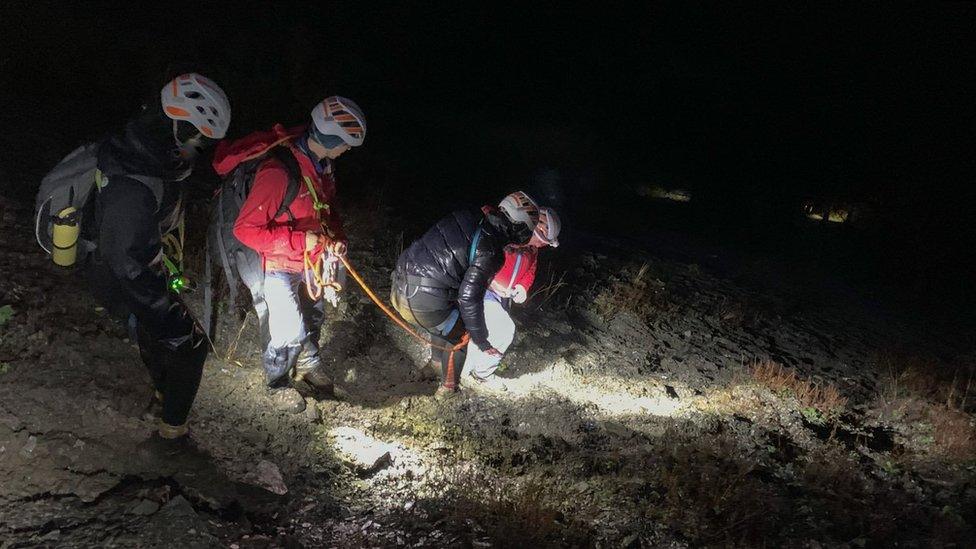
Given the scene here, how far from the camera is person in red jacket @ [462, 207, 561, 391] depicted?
480 centimetres

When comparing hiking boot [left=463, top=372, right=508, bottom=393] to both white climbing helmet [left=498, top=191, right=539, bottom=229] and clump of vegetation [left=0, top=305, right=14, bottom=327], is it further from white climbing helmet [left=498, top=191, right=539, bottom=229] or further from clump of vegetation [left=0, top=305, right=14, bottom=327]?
clump of vegetation [left=0, top=305, right=14, bottom=327]

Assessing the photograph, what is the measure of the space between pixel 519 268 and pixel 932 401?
16.6 ft

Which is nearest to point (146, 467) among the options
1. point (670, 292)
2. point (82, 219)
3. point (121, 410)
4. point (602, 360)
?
point (121, 410)

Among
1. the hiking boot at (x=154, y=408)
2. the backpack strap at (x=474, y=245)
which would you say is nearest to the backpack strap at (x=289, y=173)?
the backpack strap at (x=474, y=245)

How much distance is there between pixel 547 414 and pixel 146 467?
320cm

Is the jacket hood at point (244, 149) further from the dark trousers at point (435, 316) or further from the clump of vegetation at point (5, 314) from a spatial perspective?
the clump of vegetation at point (5, 314)

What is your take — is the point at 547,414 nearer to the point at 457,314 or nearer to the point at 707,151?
the point at 457,314

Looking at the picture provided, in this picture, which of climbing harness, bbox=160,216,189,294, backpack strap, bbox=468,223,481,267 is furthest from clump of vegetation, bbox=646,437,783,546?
climbing harness, bbox=160,216,189,294

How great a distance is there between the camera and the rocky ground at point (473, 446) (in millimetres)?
3357

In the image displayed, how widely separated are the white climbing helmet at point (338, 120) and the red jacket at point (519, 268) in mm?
1725

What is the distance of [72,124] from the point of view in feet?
26.9

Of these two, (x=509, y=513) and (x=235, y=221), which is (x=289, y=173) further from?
(x=509, y=513)

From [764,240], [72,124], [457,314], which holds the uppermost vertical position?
[72,124]

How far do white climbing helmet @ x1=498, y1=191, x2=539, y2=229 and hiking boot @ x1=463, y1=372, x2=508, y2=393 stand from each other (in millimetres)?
1844
